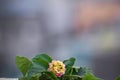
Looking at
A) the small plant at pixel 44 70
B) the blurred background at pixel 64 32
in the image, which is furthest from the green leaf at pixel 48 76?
the blurred background at pixel 64 32

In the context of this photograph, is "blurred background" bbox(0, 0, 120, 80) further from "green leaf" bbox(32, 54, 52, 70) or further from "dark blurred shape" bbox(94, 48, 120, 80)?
"green leaf" bbox(32, 54, 52, 70)

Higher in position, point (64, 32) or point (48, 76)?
point (64, 32)

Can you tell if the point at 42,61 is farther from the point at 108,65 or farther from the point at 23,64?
the point at 108,65

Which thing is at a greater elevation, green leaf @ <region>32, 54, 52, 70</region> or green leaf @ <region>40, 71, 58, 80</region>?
green leaf @ <region>32, 54, 52, 70</region>

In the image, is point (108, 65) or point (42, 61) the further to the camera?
point (108, 65)

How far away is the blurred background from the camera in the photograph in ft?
4.99

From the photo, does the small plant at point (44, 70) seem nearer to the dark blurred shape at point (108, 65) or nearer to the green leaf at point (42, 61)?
the green leaf at point (42, 61)

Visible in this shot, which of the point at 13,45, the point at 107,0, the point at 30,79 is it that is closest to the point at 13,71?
the point at 13,45

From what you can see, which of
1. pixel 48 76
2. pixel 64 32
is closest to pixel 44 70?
pixel 48 76

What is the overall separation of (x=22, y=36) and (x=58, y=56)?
1.05 ft

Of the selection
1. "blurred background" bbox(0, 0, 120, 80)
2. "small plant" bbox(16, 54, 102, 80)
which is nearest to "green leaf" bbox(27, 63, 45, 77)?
"small plant" bbox(16, 54, 102, 80)

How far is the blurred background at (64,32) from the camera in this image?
1.52m

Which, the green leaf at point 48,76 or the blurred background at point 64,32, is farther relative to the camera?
the blurred background at point 64,32

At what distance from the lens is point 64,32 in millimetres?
1532
